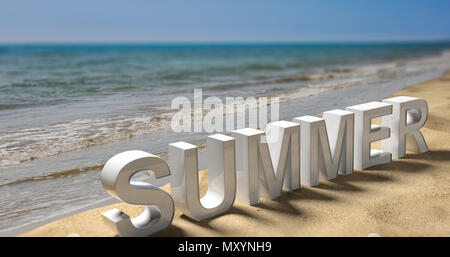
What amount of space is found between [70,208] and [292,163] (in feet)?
7.90

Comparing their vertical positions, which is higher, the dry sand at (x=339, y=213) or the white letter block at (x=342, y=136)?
the white letter block at (x=342, y=136)

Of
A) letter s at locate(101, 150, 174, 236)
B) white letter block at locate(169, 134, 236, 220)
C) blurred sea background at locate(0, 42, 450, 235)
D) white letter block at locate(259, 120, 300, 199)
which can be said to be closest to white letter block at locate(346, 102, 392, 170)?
white letter block at locate(259, 120, 300, 199)

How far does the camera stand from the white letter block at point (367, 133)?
16.5ft

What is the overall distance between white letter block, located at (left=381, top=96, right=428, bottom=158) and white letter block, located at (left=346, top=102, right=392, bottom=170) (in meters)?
0.24

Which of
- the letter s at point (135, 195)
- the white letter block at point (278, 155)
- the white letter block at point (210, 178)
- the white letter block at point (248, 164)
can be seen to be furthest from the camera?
the white letter block at point (278, 155)

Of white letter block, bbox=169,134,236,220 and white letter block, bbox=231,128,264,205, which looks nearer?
white letter block, bbox=169,134,236,220

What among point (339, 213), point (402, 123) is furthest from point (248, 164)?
point (402, 123)

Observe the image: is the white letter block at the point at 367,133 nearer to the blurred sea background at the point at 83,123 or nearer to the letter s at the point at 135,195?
the letter s at the point at 135,195

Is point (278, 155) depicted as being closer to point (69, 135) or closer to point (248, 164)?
point (248, 164)

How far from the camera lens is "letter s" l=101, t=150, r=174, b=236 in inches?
132

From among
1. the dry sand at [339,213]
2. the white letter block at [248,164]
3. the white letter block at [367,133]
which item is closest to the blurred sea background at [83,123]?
the dry sand at [339,213]

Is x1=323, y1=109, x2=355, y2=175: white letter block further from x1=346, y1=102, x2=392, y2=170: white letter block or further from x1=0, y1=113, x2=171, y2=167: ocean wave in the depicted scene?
x1=0, y1=113, x2=171, y2=167: ocean wave

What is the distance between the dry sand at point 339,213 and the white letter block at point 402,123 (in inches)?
22.2

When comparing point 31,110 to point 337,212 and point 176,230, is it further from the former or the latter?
point 337,212
